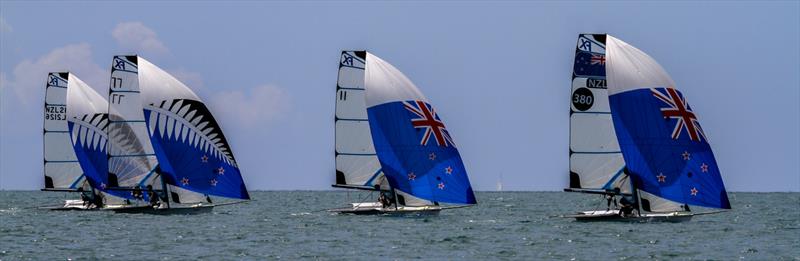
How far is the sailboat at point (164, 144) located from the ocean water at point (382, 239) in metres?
1.23

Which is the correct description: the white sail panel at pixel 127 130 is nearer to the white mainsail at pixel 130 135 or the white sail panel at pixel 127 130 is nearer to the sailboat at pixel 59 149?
the white mainsail at pixel 130 135

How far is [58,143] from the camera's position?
261ft

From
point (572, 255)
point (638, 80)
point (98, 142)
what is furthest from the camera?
point (98, 142)

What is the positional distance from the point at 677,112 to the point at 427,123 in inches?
477

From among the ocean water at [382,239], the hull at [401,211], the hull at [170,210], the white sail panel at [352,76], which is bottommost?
the ocean water at [382,239]

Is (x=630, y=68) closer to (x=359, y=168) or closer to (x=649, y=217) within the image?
(x=649, y=217)

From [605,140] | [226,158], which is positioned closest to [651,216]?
[605,140]

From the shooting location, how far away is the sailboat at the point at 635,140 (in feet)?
189

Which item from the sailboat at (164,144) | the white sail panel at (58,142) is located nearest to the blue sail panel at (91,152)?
the white sail panel at (58,142)

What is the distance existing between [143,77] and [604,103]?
19886 millimetres

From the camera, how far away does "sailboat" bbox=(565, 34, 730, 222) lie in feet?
189

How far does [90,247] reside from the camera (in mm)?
50969

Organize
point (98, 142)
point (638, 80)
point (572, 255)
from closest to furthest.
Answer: point (572, 255) → point (638, 80) → point (98, 142)

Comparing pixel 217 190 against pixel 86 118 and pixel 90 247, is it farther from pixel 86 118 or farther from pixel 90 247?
pixel 90 247
